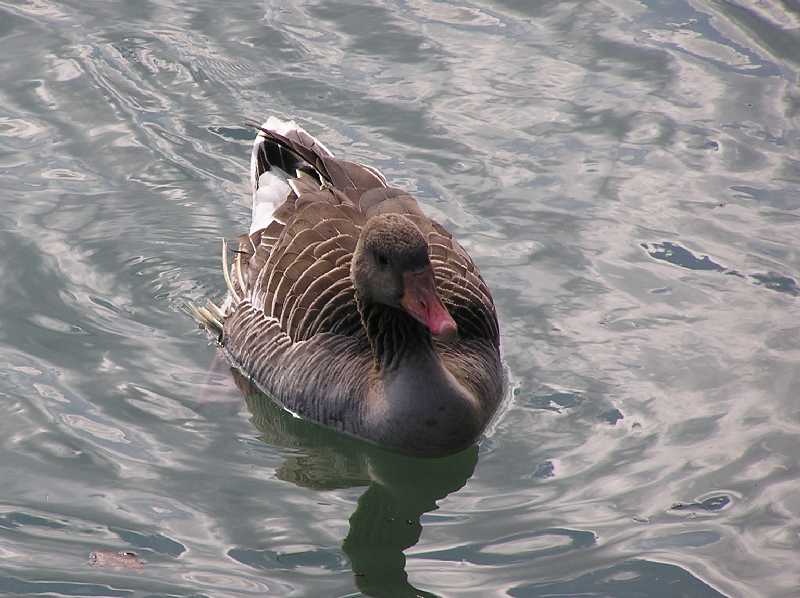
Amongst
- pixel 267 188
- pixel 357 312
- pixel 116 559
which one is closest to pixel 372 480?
pixel 357 312

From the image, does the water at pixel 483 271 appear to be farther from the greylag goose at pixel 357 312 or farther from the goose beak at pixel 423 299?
the goose beak at pixel 423 299

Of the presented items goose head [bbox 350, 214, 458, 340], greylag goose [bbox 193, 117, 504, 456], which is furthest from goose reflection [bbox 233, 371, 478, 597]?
goose head [bbox 350, 214, 458, 340]

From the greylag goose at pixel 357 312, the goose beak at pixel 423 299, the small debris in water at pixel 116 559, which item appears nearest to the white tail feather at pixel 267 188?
the greylag goose at pixel 357 312

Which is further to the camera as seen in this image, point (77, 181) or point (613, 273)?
point (77, 181)

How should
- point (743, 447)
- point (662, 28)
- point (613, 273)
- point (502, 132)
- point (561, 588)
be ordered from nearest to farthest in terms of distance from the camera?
point (561, 588)
point (743, 447)
point (613, 273)
point (502, 132)
point (662, 28)

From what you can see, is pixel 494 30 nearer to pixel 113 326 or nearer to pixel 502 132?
pixel 502 132

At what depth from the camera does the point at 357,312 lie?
9.52m

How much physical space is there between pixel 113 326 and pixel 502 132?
4332 mm

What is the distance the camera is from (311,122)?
42.4ft

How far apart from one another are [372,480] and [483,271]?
258cm

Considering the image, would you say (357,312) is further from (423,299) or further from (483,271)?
(483,271)

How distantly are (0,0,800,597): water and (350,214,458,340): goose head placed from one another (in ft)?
3.92

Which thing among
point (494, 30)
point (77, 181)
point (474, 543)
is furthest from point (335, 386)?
point (494, 30)

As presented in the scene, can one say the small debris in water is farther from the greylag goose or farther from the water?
the greylag goose
